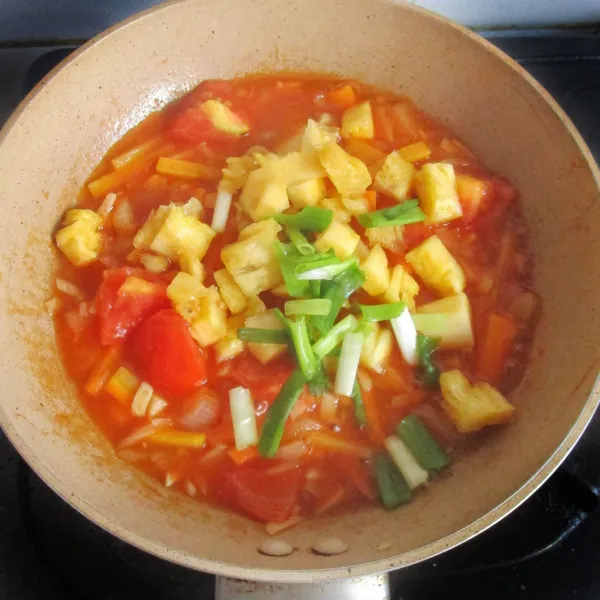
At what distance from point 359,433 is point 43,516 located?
3.18 feet

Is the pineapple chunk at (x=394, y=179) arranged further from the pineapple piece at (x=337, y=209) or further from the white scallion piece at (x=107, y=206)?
the white scallion piece at (x=107, y=206)

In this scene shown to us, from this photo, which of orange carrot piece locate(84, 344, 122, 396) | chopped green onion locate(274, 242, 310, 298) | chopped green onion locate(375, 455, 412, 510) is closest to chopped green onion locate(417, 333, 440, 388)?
chopped green onion locate(375, 455, 412, 510)

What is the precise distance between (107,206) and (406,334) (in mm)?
971

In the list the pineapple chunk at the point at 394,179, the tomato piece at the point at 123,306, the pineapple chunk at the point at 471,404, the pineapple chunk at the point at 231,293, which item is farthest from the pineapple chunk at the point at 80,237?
the pineapple chunk at the point at 471,404

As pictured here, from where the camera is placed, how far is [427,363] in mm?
1712

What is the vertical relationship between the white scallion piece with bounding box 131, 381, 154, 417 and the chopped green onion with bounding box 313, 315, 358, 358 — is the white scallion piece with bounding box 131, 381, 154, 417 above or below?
below

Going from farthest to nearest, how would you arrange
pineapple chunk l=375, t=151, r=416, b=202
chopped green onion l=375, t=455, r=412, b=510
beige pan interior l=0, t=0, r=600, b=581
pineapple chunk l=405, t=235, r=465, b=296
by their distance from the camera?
A: pineapple chunk l=375, t=151, r=416, b=202 < pineapple chunk l=405, t=235, r=465, b=296 < chopped green onion l=375, t=455, r=412, b=510 < beige pan interior l=0, t=0, r=600, b=581

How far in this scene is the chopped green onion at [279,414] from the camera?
63.2 inches

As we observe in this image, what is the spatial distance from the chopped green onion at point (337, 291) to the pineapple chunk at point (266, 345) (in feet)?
0.34

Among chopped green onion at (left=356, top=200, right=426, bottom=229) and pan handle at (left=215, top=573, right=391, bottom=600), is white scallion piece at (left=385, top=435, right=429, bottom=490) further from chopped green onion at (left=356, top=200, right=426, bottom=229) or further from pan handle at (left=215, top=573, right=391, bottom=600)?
chopped green onion at (left=356, top=200, right=426, bottom=229)

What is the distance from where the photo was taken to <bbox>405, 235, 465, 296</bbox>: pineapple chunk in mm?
1760

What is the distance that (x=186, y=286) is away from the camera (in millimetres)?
1684

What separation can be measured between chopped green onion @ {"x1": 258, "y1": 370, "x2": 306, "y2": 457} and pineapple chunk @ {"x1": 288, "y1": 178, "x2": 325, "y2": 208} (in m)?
0.49

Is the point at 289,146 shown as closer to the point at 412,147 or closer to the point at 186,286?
the point at 412,147
